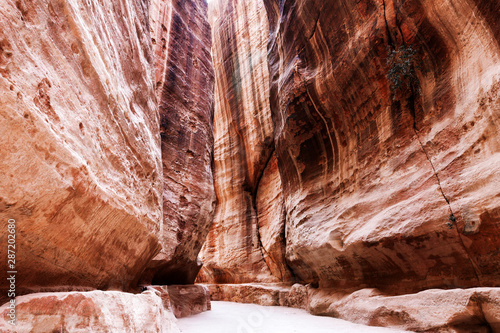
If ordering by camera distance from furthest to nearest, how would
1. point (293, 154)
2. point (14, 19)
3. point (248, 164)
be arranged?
point (248, 164) < point (293, 154) < point (14, 19)

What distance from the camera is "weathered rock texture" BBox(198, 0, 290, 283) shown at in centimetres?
1348

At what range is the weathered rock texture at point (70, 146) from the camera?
5.59 feet

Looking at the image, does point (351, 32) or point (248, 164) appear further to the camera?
point (248, 164)

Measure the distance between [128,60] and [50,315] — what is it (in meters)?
3.31

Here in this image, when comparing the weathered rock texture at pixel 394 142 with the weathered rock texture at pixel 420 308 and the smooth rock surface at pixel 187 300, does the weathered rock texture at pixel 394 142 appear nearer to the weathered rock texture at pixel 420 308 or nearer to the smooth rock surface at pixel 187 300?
the weathered rock texture at pixel 420 308

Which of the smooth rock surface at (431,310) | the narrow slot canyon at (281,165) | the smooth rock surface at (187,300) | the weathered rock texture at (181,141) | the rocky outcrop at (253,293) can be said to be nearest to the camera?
the narrow slot canyon at (281,165)

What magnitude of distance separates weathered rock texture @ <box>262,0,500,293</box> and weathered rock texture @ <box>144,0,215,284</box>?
9.35 feet

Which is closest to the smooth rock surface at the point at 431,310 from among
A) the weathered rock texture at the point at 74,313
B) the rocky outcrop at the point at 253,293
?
the weathered rock texture at the point at 74,313

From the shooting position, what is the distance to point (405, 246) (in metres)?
4.86

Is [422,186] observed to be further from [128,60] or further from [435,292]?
[128,60]

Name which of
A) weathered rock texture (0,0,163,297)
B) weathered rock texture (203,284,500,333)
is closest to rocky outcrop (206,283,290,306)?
weathered rock texture (203,284,500,333)

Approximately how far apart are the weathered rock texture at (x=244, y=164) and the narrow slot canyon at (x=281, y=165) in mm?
1549

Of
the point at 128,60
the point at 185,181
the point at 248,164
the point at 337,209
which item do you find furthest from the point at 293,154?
the point at 248,164

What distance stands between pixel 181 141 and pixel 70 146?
628cm
